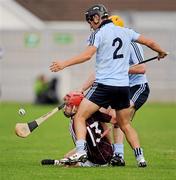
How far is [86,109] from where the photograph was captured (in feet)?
40.2

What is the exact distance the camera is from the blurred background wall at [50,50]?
135ft

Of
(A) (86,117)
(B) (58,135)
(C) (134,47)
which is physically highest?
(C) (134,47)

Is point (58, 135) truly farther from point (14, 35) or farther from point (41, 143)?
point (14, 35)

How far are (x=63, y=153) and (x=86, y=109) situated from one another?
9.50 ft

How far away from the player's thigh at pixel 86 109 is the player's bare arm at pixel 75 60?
641 mm

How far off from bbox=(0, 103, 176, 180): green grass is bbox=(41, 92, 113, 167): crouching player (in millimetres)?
320

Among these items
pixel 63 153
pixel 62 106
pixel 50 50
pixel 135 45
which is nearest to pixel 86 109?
pixel 62 106

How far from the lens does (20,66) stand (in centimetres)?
4209

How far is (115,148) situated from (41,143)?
14.6ft

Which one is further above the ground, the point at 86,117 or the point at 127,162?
the point at 86,117

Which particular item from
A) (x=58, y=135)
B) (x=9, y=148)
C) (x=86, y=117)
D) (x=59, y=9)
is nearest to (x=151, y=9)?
(x=59, y=9)

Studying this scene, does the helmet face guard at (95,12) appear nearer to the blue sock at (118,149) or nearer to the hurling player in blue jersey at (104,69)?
the hurling player in blue jersey at (104,69)

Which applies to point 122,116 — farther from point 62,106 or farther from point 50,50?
point 50,50

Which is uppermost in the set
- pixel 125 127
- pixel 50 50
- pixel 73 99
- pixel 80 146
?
pixel 73 99
